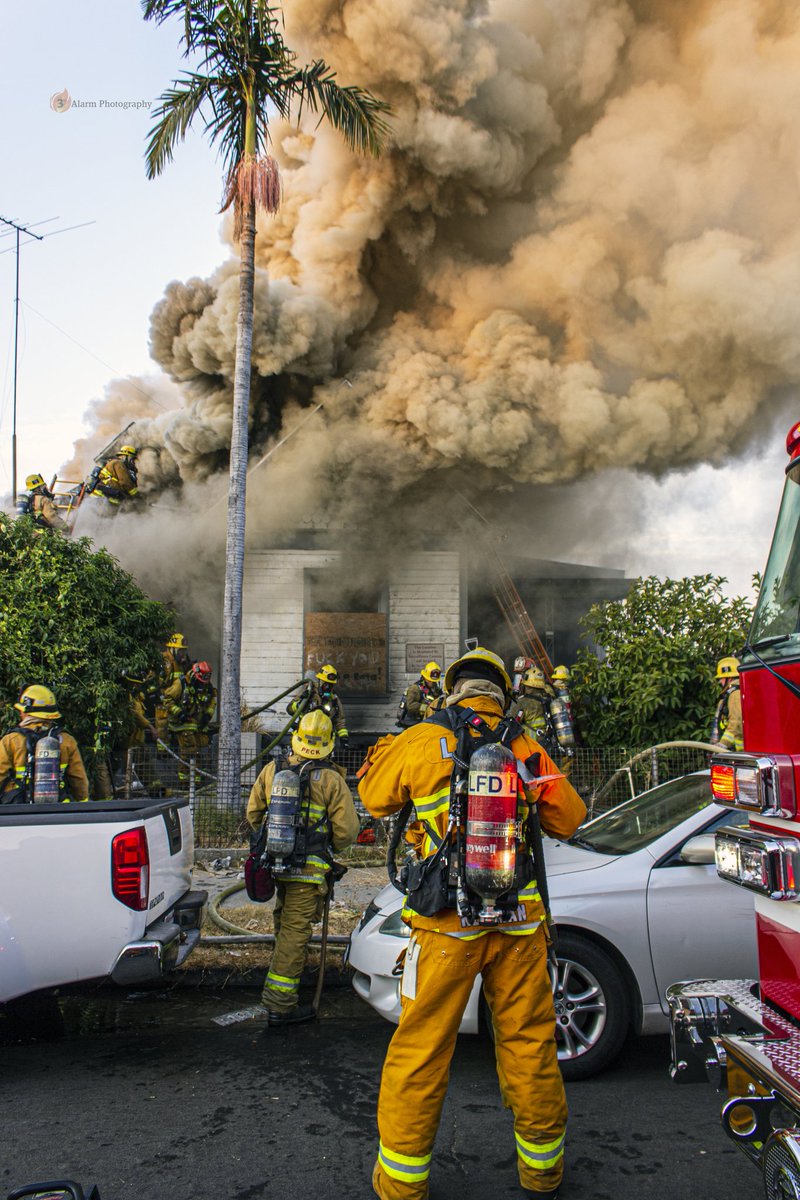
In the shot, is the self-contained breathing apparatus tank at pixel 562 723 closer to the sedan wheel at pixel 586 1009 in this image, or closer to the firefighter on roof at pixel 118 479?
the sedan wheel at pixel 586 1009

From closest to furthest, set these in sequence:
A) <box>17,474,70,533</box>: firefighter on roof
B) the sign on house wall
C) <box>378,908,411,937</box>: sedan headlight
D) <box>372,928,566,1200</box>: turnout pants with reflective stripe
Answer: <box>372,928,566,1200</box>: turnout pants with reflective stripe
<box>378,908,411,937</box>: sedan headlight
<box>17,474,70,533</box>: firefighter on roof
the sign on house wall

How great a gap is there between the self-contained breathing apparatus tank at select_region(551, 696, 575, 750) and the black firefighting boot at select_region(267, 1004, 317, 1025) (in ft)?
17.4

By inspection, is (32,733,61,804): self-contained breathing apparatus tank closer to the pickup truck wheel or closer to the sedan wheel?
the sedan wheel

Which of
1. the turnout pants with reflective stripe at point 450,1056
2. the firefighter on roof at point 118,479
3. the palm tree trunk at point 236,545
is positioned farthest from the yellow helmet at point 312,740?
the firefighter on roof at point 118,479

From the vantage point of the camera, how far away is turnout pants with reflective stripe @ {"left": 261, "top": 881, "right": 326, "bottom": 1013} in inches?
169

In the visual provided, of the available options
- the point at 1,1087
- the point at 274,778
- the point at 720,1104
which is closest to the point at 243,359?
the point at 274,778

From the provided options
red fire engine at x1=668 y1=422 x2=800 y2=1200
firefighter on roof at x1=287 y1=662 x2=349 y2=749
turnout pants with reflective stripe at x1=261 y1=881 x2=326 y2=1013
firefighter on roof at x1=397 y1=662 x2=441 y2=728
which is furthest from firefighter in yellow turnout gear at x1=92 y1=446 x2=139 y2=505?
red fire engine at x1=668 y1=422 x2=800 y2=1200

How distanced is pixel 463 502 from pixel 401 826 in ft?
35.1

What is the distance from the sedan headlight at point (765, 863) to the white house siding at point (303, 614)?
1052 cm

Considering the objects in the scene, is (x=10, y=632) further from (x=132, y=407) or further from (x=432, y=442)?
(x=132, y=407)

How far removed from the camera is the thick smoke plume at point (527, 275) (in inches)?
493

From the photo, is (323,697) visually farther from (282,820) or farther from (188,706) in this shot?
(282,820)

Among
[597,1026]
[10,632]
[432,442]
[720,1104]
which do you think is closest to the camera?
[720,1104]

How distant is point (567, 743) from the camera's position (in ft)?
30.5
